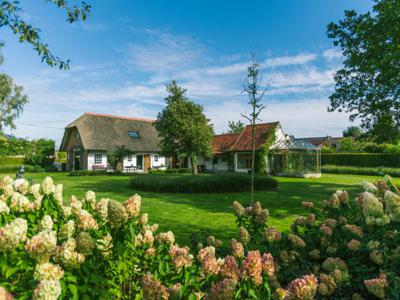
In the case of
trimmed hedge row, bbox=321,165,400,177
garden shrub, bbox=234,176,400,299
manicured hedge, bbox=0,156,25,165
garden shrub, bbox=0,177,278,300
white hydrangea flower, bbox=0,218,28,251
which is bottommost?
trimmed hedge row, bbox=321,165,400,177

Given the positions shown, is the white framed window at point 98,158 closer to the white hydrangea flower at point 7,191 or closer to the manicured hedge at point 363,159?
the manicured hedge at point 363,159

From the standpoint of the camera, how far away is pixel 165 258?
116 inches

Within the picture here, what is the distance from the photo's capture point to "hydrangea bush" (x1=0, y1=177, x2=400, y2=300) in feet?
6.23

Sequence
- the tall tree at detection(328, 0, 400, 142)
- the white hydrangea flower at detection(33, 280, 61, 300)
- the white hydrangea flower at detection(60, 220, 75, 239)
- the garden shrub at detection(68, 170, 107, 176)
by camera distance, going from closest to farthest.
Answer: the white hydrangea flower at detection(33, 280, 61, 300)
the white hydrangea flower at detection(60, 220, 75, 239)
the tall tree at detection(328, 0, 400, 142)
the garden shrub at detection(68, 170, 107, 176)

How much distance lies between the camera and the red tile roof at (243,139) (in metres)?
35.0

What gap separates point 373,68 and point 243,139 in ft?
77.6

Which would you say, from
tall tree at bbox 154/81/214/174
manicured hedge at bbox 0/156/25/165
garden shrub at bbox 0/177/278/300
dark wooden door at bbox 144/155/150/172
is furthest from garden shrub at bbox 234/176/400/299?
manicured hedge at bbox 0/156/25/165

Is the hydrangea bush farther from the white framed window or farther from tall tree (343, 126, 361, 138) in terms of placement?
tall tree (343, 126, 361, 138)

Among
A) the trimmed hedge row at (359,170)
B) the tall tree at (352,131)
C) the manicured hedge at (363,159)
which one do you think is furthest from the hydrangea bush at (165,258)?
the tall tree at (352,131)

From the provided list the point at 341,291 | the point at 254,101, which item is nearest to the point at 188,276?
the point at 341,291

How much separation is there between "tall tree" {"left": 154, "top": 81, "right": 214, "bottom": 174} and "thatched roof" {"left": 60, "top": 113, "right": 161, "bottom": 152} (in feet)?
46.4

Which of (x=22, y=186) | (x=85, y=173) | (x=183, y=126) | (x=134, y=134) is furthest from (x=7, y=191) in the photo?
(x=134, y=134)

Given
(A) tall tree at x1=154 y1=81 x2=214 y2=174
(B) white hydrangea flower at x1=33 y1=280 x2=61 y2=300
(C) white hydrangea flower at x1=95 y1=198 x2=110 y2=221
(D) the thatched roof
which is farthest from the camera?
(D) the thatched roof

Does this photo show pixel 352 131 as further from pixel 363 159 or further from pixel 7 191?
pixel 7 191
